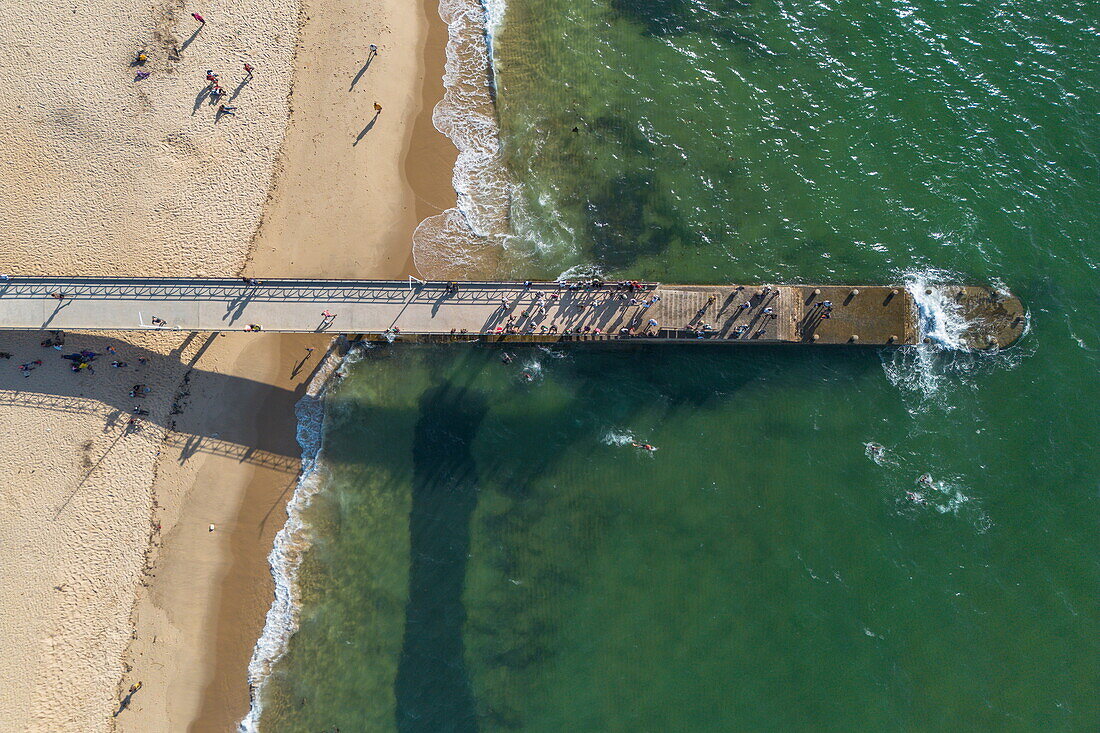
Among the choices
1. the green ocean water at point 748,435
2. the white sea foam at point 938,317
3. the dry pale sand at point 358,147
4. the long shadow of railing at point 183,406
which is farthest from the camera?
the dry pale sand at point 358,147

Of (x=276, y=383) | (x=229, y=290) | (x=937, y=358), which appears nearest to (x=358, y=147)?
(x=229, y=290)

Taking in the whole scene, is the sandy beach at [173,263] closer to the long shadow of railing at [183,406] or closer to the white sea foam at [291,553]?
the long shadow of railing at [183,406]

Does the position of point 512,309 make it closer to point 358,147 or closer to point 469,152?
point 469,152

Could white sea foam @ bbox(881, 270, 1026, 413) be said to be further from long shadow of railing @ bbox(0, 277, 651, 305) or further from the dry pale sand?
the dry pale sand

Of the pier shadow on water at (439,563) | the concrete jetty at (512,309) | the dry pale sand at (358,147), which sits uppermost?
the dry pale sand at (358,147)

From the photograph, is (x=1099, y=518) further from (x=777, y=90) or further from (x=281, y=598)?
(x=281, y=598)

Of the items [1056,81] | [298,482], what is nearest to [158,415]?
[298,482]

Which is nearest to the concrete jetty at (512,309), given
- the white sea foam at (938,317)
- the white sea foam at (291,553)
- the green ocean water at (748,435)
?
the white sea foam at (938,317)

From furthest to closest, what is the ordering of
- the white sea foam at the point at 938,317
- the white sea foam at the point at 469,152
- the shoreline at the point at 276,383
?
the white sea foam at the point at 469,152, the white sea foam at the point at 938,317, the shoreline at the point at 276,383
